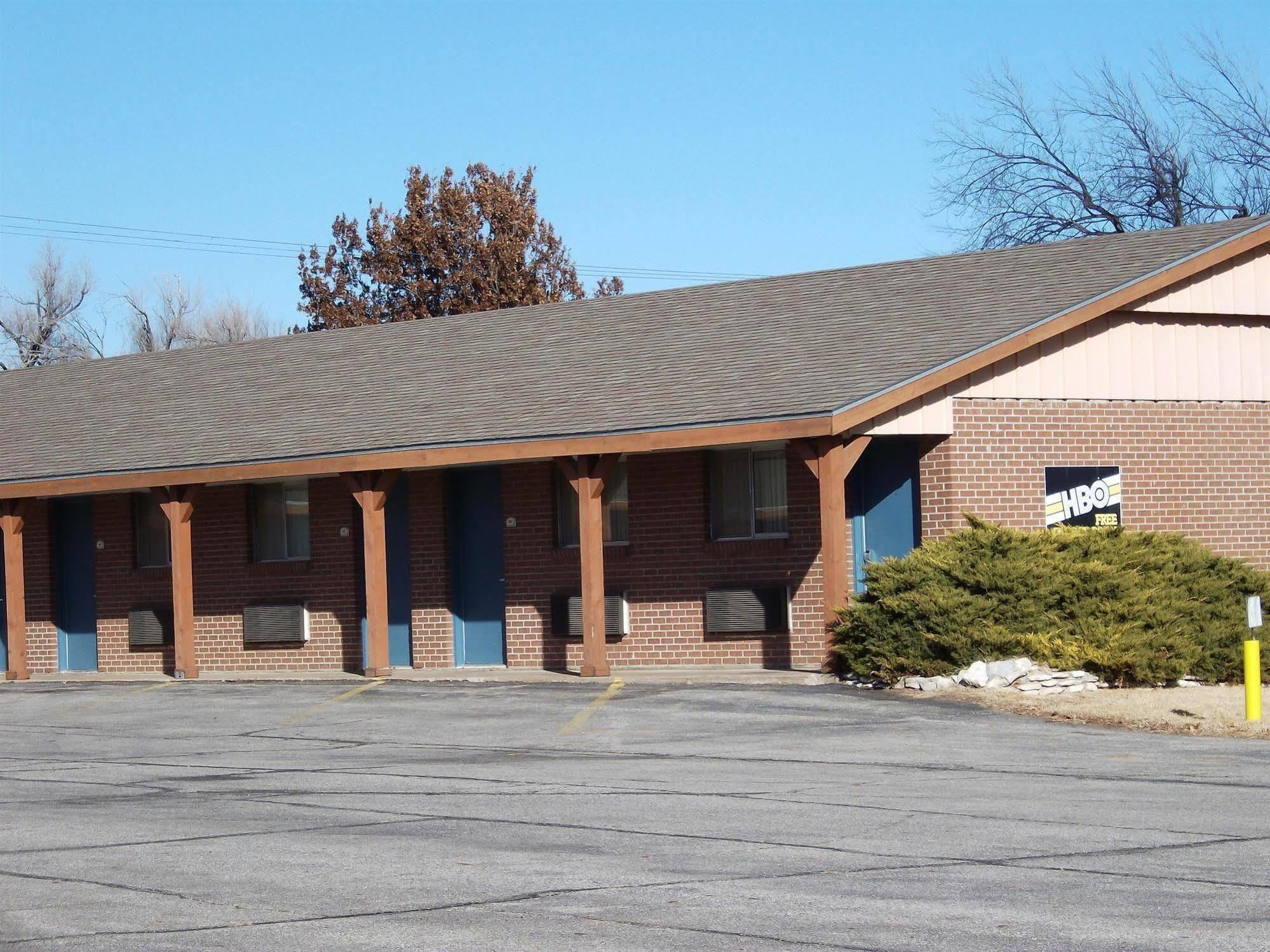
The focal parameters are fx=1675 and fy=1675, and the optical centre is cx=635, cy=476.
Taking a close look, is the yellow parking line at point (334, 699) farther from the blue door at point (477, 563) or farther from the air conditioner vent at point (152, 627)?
the air conditioner vent at point (152, 627)

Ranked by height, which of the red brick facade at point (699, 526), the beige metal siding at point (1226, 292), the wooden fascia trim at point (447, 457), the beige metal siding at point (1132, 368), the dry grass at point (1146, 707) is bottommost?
the dry grass at point (1146, 707)

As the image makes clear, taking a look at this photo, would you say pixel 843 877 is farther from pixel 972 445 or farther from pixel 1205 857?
pixel 972 445

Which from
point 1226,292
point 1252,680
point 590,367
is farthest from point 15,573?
point 1252,680

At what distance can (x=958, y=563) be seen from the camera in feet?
56.9

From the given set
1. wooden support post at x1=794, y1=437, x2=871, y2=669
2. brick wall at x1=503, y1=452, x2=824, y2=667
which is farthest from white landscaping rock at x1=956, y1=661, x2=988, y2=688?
brick wall at x1=503, y1=452, x2=824, y2=667

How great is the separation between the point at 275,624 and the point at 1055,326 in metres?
11.6

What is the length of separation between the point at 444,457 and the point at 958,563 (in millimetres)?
6294

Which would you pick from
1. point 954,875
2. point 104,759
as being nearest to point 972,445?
point 104,759

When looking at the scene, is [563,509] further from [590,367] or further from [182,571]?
[182,571]

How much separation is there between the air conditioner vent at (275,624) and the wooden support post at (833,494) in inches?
341

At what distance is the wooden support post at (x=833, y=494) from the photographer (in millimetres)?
17906

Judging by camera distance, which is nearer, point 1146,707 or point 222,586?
point 1146,707

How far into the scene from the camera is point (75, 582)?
2614 cm

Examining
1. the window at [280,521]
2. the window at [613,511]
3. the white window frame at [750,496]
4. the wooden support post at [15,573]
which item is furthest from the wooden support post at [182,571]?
the white window frame at [750,496]
